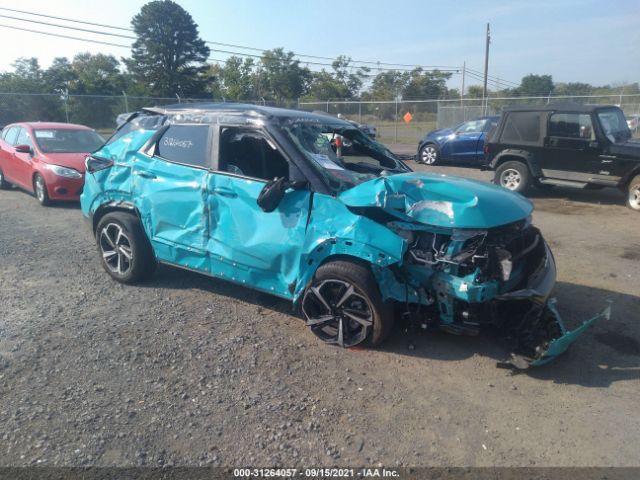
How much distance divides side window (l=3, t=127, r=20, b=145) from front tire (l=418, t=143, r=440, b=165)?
11520mm

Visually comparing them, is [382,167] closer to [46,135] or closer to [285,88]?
[46,135]

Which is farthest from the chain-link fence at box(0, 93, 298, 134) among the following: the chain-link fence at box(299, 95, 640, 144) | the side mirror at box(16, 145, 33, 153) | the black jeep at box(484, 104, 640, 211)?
the black jeep at box(484, 104, 640, 211)

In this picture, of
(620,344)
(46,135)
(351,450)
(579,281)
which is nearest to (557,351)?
(620,344)

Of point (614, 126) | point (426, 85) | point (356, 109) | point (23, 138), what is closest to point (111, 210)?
point (23, 138)

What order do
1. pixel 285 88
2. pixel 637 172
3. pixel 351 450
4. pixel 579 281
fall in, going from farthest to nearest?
pixel 285 88, pixel 637 172, pixel 579 281, pixel 351 450

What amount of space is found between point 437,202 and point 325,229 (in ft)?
2.91

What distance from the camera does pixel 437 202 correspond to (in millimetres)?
3734

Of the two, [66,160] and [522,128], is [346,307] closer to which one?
[66,160]

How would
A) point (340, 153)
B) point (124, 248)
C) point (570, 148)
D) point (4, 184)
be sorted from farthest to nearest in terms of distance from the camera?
1. point (4, 184)
2. point (570, 148)
3. point (124, 248)
4. point (340, 153)

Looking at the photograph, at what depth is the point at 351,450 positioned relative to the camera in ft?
9.36

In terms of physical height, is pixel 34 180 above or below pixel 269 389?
above

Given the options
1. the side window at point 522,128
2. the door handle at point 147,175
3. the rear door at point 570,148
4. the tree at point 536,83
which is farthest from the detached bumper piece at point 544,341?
the tree at point 536,83

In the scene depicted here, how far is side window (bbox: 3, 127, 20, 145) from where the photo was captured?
1032 cm

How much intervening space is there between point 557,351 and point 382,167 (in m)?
2.54
